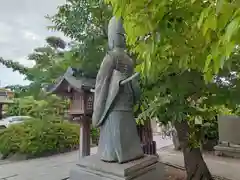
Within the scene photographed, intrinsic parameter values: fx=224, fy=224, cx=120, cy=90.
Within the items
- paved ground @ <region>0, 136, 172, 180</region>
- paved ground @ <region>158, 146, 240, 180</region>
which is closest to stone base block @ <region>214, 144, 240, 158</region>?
paved ground @ <region>158, 146, 240, 180</region>

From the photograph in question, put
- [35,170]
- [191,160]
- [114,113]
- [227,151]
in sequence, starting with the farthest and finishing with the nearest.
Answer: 1. [227,151]
2. [35,170]
3. [191,160]
4. [114,113]

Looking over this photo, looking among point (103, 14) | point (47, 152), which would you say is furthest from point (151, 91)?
point (47, 152)

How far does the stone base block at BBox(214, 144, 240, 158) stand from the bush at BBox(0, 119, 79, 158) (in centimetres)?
537

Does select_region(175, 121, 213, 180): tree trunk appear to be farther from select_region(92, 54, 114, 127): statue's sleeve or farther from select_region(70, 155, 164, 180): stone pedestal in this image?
select_region(92, 54, 114, 127): statue's sleeve

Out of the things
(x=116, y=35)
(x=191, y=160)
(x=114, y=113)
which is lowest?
(x=191, y=160)

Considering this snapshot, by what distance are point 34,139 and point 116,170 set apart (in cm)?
642

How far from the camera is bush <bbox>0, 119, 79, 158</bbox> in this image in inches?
302

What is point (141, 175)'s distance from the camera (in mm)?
2338

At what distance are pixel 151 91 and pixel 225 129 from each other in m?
5.19

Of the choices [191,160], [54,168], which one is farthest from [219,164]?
[54,168]

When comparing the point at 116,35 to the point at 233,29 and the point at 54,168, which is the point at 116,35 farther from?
the point at 54,168

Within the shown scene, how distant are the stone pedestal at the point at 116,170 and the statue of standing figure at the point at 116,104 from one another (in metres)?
0.10

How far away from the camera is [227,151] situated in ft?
23.2

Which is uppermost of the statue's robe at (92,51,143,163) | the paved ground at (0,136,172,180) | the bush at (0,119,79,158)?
the statue's robe at (92,51,143,163)
